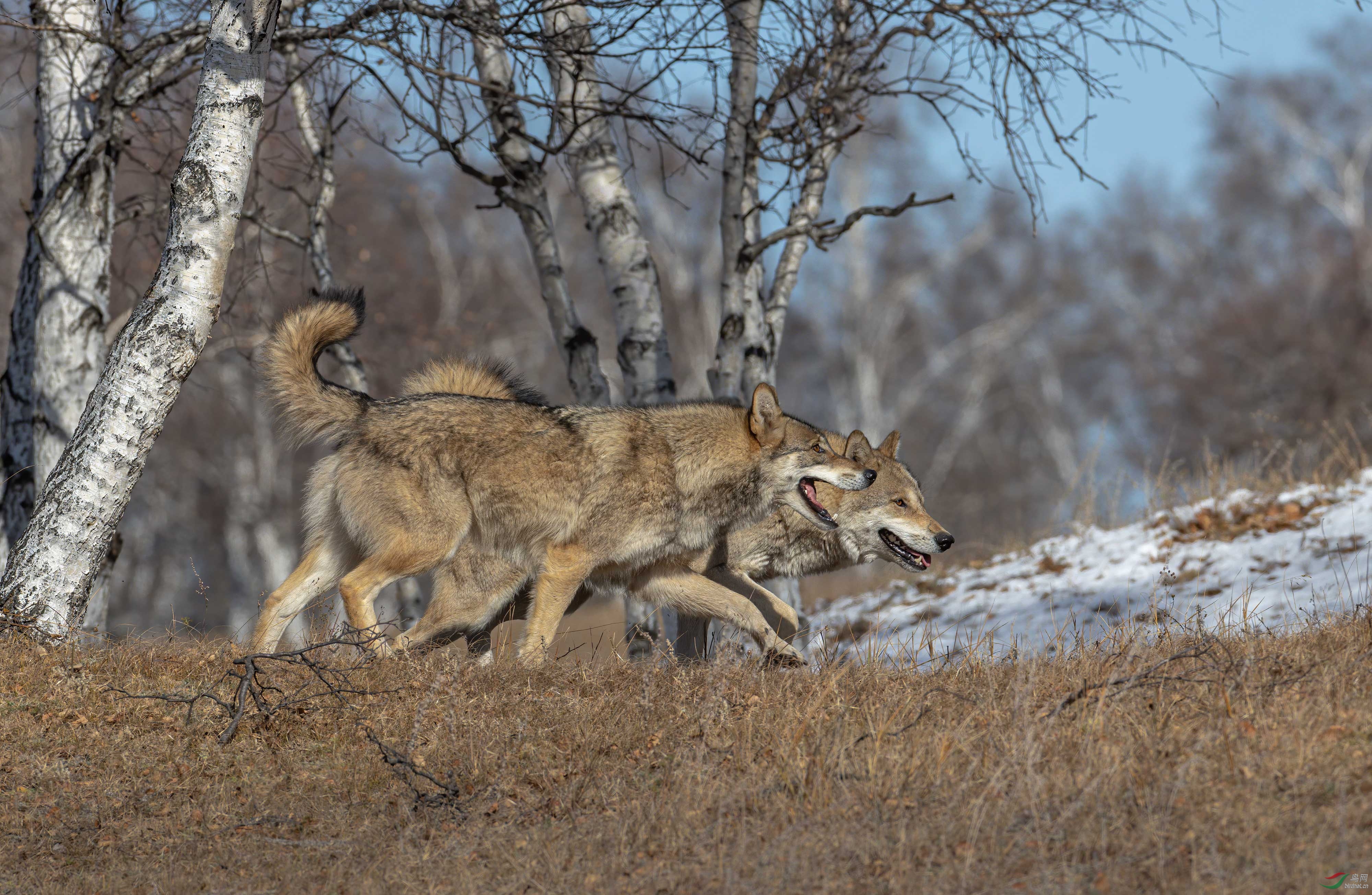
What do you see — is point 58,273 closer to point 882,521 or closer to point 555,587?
point 555,587

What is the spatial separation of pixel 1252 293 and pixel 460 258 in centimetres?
1896

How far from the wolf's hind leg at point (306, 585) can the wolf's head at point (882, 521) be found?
10.3 feet

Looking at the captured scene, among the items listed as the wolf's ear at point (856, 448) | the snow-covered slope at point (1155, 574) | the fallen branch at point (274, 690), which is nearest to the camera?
the fallen branch at point (274, 690)

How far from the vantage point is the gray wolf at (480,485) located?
6367 millimetres

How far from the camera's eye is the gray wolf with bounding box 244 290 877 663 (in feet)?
20.9

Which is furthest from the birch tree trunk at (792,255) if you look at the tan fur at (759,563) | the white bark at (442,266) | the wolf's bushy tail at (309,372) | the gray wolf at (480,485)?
the white bark at (442,266)

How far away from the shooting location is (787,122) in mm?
8930

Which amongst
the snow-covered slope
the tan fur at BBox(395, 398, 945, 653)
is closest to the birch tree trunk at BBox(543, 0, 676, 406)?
the tan fur at BBox(395, 398, 945, 653)

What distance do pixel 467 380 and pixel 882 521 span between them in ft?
9.85

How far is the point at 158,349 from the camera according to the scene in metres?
5.61

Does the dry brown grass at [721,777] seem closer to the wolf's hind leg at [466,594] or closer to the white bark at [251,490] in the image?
the wolf's hind leg at [466,594]

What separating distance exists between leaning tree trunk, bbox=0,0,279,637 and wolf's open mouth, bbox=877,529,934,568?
14.3ft

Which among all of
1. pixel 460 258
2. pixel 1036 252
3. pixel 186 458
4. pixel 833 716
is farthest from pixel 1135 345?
pixel 833 716

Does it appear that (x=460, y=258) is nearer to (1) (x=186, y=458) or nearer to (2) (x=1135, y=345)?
(1) (x=186, y=458)
